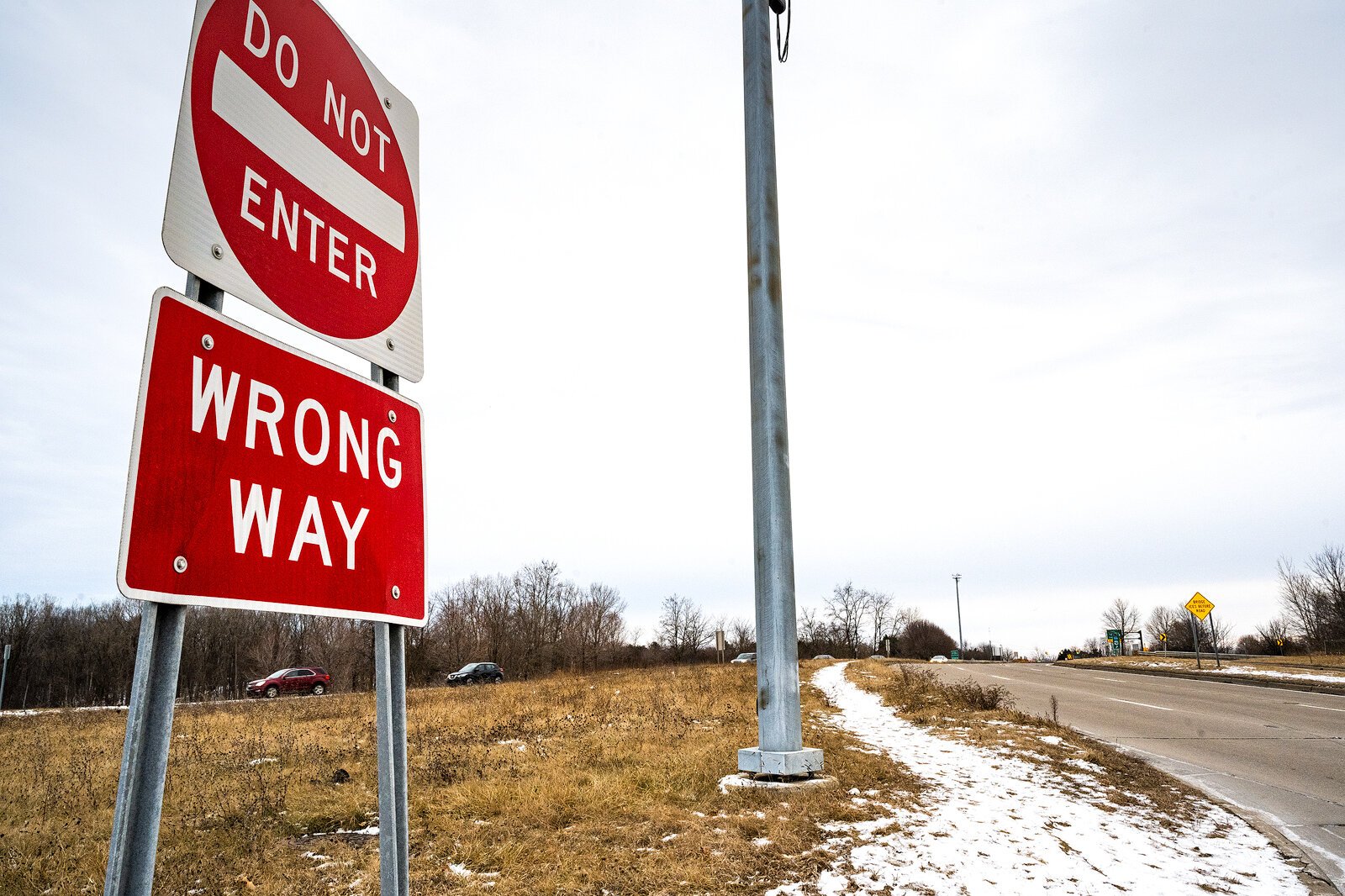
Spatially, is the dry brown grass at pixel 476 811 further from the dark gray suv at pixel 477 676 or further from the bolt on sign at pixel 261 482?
the dark gray suv at pixel 477 676

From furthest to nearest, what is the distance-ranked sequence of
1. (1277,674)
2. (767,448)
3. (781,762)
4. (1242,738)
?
(1277,674) → (1242,738) → (767,448) → (781,762)

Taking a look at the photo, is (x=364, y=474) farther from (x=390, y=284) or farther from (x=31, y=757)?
(x=31, y=757)

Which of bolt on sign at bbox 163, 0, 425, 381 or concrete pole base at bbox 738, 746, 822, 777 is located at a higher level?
bolt on sign at bbox 163, 0, 425, 381

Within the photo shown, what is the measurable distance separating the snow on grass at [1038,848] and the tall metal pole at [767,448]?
1017mm

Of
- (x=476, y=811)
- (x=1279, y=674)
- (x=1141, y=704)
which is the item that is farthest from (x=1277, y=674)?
(x=476, y=811)

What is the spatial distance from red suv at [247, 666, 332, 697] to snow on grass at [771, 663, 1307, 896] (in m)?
31.0

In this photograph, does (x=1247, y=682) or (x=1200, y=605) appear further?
(x=1200, y=605)

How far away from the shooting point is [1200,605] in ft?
91.4

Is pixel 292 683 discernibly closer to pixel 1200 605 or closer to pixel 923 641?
pixel 1200 605

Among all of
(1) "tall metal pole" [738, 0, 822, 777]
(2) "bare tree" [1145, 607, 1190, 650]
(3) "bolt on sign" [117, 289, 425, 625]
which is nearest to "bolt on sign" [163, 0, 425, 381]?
(3) "bolt on sign" [117, 289, 425, 625]

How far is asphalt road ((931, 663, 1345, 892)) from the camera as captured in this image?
709 centimetres

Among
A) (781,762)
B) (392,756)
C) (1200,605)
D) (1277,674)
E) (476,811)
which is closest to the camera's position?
(392,756)

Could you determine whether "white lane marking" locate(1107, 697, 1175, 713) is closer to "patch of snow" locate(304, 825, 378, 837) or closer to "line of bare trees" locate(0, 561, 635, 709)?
"patch of snow" locate(304, 825, 378, 837)

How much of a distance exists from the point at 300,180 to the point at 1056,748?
414 inches
